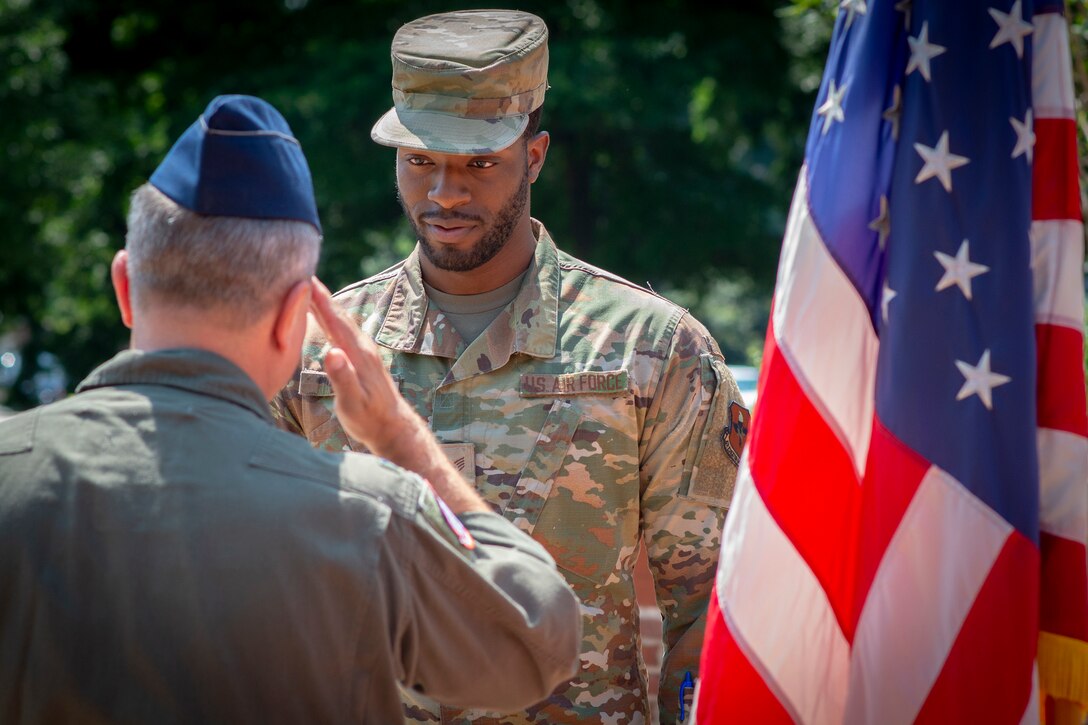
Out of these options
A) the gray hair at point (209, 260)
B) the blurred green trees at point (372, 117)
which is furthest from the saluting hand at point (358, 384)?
the blurred green trees at point (372, 117)

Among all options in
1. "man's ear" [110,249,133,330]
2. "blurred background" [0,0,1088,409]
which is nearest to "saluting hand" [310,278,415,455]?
"man's ear" [110,249,133,330]

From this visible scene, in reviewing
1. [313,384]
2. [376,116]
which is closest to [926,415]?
[313,384]

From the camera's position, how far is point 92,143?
16828mm

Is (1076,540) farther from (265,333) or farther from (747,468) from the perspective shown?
(265,333)

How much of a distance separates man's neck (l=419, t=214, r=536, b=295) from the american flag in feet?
2.74

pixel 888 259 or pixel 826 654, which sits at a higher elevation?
pixel 888 259

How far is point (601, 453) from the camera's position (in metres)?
2.90

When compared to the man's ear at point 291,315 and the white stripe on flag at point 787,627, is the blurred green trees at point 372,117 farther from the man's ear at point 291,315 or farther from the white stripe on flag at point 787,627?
the man's ear at point 291,315

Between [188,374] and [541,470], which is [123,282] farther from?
[541,470]

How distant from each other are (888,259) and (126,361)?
140 centimetres

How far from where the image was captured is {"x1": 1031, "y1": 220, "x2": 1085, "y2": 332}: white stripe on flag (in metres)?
2.36

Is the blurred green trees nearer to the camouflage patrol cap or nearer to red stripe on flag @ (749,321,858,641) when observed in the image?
the camouflage patrol cap

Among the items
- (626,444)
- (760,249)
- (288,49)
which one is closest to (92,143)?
(288,49)

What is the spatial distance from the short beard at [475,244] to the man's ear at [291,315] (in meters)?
1.11
